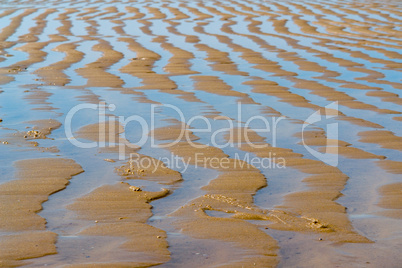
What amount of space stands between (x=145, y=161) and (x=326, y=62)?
4.04 meters

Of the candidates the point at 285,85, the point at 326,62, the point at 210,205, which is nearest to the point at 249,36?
the point at 326,62

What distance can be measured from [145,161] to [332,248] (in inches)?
60.8

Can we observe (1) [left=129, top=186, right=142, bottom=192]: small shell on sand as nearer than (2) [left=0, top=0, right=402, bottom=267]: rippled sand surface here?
No

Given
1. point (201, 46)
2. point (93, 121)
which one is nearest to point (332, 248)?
point (93, 121)

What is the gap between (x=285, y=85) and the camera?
600 centimetres

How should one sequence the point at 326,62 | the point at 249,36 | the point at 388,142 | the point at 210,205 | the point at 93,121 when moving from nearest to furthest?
the point at 210,205, the point at 388,142, the point at 93,121, the point at 326,62, the point at 249,36

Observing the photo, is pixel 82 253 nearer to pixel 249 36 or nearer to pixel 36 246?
pixel 36 246

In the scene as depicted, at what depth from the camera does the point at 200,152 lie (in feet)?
13.0

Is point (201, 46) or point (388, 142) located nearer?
point (388, 142)

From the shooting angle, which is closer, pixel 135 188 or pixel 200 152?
pixel 135 188

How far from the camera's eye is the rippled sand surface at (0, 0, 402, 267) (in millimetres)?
2598

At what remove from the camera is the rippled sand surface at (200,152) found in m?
2.60

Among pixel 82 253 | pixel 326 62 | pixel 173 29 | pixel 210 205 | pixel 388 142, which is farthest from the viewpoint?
pixel 173 29

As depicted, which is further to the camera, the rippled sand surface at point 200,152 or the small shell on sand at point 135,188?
the small shell on sand at point 135,188
